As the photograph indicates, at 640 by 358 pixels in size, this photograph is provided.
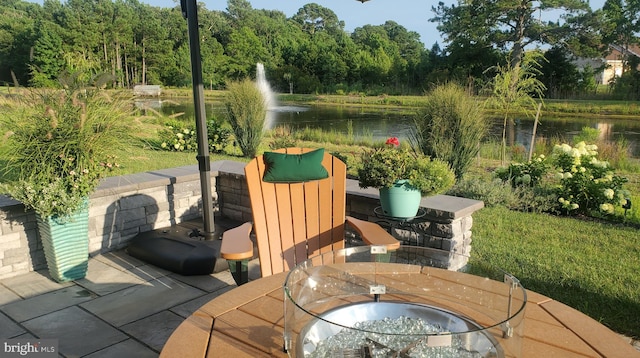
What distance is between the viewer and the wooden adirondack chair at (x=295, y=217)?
2.23m

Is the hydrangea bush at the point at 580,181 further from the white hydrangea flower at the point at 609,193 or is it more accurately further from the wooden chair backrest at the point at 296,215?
the wooden chair backrest at the point at 296,215

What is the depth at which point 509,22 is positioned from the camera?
24.4 meters

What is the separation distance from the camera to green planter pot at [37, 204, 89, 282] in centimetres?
267

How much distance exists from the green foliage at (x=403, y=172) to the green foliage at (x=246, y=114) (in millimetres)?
4136

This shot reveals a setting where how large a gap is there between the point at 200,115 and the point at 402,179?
56.9 inches

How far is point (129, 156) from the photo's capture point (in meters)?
2.93

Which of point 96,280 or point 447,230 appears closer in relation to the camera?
point 447,230

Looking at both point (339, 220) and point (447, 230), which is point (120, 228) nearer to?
point (339, 220)

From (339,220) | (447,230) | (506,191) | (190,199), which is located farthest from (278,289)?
(506,191)

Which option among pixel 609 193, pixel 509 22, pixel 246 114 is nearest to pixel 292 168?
pixel 609 193

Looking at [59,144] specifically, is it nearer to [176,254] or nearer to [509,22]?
[176,254]

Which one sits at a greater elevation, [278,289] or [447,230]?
[278,289]

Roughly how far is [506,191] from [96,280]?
3.45 metres

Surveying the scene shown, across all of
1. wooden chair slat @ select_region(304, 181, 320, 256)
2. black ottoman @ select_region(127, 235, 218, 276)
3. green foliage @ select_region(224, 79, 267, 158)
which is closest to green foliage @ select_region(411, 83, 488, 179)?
wooden chair slat @ select_region(304, 181, 320, 256)
